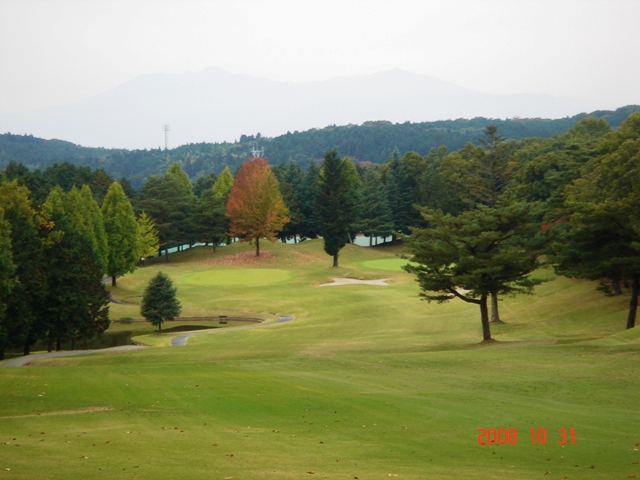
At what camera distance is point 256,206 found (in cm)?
7781

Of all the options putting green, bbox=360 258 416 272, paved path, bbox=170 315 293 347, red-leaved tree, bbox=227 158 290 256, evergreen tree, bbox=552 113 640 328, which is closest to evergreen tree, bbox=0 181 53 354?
paved path, bbox=170 315 293 347

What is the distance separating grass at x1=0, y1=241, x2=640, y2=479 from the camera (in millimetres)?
11844

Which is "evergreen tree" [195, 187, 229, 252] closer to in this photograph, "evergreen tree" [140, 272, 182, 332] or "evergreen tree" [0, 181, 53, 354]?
"evergreen tree" [140, 272, 182, 332]

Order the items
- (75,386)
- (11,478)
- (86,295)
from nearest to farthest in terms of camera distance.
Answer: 1. (11,478)
2. (75,386)
3. (86,295)

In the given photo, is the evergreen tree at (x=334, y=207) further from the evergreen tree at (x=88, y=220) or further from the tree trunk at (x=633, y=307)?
the tree trunk at (x=633, y=307)

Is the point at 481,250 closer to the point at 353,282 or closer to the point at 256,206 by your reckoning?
the point at 353,282

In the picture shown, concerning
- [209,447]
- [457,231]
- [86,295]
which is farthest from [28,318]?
[209,447]

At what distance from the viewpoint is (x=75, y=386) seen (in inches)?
790

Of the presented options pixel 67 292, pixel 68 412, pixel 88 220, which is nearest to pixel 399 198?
pixel 88 220

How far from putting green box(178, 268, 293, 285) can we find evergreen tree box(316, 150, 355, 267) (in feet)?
17.4

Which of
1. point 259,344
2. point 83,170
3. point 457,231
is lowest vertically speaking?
point 259,344

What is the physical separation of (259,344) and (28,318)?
518 inches

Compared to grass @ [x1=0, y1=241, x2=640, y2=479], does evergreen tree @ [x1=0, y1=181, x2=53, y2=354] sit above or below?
above

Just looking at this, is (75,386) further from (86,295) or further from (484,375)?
(86,295)
